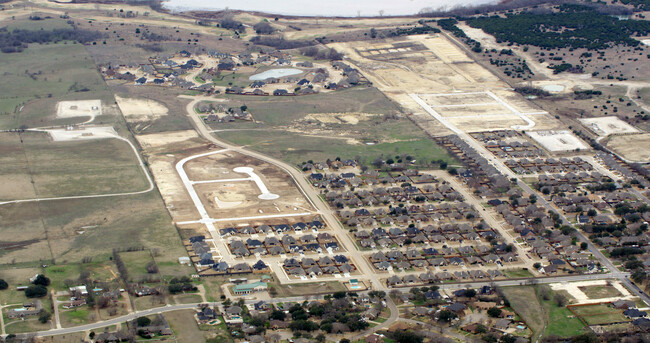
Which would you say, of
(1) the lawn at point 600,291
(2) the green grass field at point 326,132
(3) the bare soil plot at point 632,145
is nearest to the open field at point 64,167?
(2) the green grass field at point 326,132

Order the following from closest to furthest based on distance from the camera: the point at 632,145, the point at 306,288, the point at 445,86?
the point at 306,288 → the point at 632,145 → the point at 445,86

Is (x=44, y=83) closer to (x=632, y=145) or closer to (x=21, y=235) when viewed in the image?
(x=21, y=235)

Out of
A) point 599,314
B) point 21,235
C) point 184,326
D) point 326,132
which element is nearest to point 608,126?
point 326,132

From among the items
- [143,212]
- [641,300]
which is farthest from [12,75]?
[641,300]

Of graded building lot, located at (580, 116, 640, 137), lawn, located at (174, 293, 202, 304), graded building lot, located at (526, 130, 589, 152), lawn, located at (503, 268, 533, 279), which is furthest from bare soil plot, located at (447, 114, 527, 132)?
lawn, located at (174, 293, 202, 304)

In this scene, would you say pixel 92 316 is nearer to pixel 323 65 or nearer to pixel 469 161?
pixel 469 161

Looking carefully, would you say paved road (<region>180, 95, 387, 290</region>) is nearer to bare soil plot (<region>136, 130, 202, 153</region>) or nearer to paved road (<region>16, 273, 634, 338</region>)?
bare soil plot (<region>136, 130, 202, 153</region>)

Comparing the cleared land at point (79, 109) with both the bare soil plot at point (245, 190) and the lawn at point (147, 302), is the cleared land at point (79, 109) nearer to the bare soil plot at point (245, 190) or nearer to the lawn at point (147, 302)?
the bare soil plot at point (245, 190)
